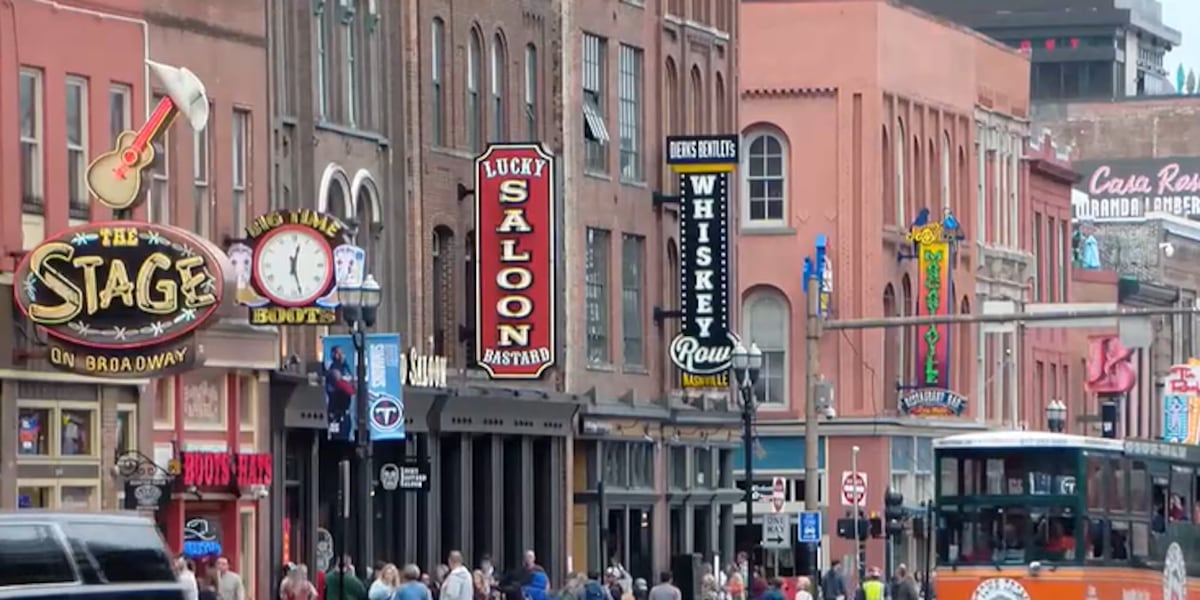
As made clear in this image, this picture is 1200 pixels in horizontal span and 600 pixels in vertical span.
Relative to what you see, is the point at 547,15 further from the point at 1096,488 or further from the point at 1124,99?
the point at 1124,99

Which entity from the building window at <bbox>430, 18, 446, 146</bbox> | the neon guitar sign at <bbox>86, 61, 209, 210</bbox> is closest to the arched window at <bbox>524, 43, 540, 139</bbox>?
the building window at <bbox>430, 18, 446, 146</bbox>

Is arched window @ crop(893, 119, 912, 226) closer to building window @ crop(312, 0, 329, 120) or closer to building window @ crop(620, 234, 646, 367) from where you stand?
building window @ crop(620, 234, 646, 367)

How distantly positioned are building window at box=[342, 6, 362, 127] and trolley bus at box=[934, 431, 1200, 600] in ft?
36.6

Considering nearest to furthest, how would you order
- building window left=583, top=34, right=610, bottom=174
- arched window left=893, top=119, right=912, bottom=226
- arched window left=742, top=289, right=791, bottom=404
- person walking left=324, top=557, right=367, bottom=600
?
person walking left=324, top=557, right=367, bottom=600, building window left=583, top=34, right=610, bottom=174, arched window left=742, top=289, right=791, bottom=404, arched window left=893, top=119, right=912, bottom=226

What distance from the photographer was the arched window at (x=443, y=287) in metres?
55.2

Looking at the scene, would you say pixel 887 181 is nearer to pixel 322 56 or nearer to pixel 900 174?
pixel 900 174

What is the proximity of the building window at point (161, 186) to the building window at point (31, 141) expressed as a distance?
9.67 ft

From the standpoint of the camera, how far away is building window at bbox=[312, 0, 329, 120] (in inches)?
1962

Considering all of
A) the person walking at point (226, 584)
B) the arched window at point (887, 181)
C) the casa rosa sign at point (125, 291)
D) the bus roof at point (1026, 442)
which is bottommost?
the person walking at point (226, 584)

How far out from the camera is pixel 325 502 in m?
50.8

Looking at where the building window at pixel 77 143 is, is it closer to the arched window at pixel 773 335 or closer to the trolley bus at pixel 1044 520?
the trolley bus at pixel 1044 520

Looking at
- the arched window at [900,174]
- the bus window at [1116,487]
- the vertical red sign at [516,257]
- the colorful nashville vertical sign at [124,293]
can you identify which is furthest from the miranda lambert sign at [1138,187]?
the colorful nashville vertical sign at [124,293]

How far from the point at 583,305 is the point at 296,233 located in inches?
683

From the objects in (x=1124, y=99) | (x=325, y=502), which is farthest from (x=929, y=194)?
(x=1124, y=99)
